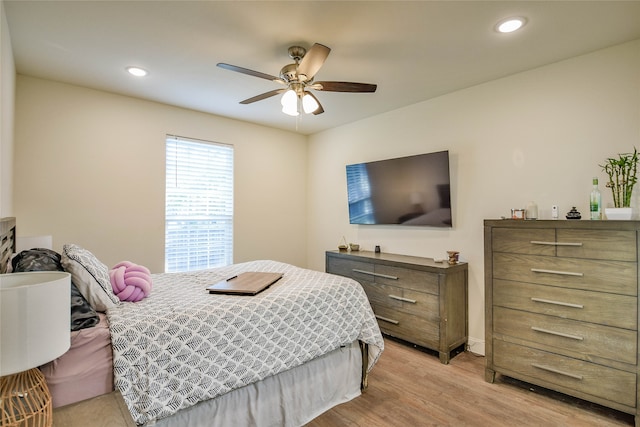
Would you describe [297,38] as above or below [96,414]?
above

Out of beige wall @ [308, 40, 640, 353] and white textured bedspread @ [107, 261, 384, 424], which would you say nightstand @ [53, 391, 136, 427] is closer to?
white textured bedspread @ [107, 261, 384, 424]

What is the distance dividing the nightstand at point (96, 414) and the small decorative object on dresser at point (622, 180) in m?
2.99

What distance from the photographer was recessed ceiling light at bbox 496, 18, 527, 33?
2039 millimetres

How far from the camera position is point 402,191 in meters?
3.61

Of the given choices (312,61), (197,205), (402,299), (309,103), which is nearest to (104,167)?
(197,205)

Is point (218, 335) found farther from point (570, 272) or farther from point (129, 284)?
point (570, 272)

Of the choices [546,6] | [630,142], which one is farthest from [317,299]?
[630,142]

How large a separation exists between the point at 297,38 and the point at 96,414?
241cm

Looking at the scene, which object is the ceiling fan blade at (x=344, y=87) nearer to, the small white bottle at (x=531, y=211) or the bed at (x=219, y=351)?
the bed at (x=219, y=351)

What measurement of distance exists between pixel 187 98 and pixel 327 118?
173cm

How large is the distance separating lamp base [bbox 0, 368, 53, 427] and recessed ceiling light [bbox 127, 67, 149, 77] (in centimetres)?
253

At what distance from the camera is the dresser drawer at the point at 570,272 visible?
198 centimetres

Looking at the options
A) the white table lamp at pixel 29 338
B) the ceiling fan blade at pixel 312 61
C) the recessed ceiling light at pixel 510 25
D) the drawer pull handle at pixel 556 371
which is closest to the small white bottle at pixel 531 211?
the drawer pull handle at pixel 556 371

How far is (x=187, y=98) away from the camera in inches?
136
